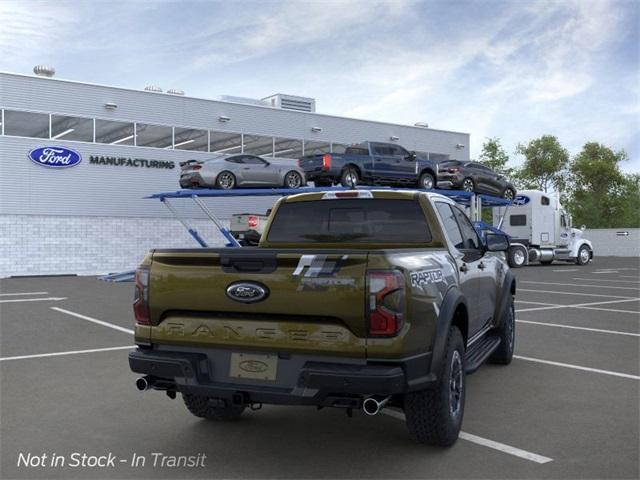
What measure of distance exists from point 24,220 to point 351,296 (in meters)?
25.5

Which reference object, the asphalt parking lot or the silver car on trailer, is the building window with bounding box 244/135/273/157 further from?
the asphalt parking lot

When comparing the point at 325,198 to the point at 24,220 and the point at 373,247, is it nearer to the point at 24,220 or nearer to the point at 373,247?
the point at 373,247

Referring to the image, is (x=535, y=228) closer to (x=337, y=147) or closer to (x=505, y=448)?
(x=337, y=147)

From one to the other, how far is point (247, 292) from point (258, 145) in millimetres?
28698

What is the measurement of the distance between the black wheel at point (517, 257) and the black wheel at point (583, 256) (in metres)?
4.19

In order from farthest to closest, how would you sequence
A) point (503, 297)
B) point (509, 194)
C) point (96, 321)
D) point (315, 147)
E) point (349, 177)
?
point (315, 147)
point (509, 194)
point (349, 177)
point (96, 321)
point (503, 297)

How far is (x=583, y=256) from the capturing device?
32.8 metres

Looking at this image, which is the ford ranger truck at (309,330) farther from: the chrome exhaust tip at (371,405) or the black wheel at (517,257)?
the black wheel at (517,257)

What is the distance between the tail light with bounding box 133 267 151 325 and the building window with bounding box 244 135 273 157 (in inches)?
1095

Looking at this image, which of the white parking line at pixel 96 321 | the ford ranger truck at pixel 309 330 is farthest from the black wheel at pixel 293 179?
the ford ranger truck at pixel 309 330

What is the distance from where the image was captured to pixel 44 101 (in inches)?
1039

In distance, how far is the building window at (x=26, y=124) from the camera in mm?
25797

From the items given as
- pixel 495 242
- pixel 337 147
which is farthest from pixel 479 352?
pixel 337 147

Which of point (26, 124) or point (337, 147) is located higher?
point (337, 147)
